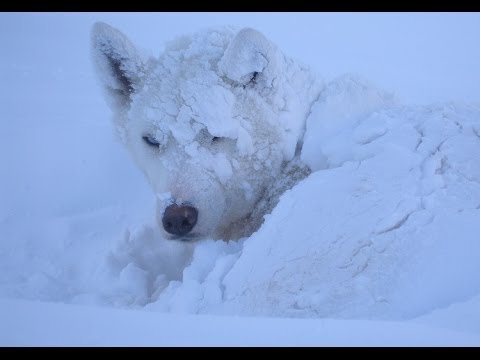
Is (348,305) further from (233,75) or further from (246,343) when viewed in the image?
(233,75)

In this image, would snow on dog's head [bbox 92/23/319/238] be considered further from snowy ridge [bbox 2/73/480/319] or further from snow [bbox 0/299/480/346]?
snow [bbox 0/299/480/346]

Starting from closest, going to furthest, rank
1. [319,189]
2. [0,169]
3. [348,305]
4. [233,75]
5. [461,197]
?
1. [348,305]
2. [461,197]
3. [319,189]
4. [233,75]
5. [0,169]

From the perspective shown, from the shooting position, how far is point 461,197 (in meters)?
2.10

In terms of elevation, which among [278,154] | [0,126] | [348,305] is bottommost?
[348,305]

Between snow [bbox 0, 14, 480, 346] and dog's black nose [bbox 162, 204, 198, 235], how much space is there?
205 mm

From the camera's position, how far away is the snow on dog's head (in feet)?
9.70

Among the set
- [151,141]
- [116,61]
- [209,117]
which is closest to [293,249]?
[209,117]

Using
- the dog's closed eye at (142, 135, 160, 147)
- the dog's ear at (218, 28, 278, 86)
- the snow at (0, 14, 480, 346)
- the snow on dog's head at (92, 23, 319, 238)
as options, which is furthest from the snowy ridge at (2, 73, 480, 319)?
the dog's closed eye at (142, 135, 160, 147)

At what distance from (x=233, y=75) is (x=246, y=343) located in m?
2.17

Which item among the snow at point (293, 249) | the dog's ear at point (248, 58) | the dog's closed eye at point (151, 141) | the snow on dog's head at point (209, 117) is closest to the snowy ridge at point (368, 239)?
the snow at point (293, 249)

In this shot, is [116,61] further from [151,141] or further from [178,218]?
[178,218]
